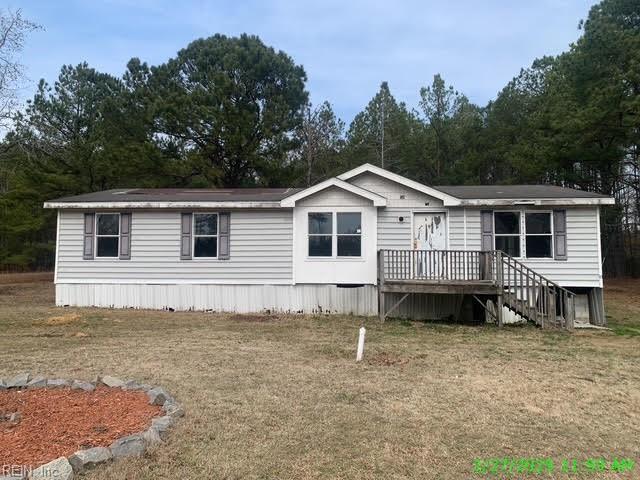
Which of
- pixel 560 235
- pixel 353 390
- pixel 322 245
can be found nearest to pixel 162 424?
pixel 353 390

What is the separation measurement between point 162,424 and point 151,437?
31cm

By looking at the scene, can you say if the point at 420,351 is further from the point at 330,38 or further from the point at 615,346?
the point at 330,38

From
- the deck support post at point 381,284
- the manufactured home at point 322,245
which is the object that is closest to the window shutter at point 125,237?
the manufactured home at point 322,245

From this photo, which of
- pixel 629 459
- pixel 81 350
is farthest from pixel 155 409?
pixel 629 459

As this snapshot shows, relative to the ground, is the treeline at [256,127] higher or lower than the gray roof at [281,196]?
higher

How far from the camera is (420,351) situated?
26.1ft

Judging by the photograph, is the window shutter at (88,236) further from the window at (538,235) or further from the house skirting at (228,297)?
the window at (538,235)

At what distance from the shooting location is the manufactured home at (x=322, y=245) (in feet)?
39.4

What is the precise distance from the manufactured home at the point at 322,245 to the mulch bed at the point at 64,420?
777 centimetres

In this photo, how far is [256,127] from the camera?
23.5 metres

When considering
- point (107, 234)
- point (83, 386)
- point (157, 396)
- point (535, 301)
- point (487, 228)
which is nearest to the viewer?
point (157, 396)

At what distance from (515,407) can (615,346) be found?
5183mm

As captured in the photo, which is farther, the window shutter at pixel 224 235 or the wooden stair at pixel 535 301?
the window shutter at pixel 224 235

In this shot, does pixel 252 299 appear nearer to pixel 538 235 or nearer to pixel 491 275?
pixel 491 275
